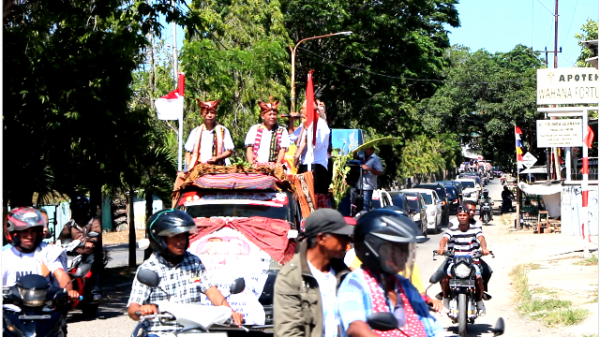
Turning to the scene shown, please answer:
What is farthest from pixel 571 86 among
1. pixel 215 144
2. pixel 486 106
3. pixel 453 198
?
pixel 486 106

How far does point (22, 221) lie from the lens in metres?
7.26

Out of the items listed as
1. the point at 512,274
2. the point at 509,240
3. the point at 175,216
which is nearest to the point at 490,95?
the point at 509,240

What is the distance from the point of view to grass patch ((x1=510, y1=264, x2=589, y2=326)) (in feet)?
40.8

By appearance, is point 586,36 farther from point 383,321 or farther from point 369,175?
point 383,321

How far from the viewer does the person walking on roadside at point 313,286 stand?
17.7ft

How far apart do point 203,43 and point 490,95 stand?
27.5 m

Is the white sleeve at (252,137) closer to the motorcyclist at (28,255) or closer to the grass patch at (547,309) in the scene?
the grass patch at (547,309)

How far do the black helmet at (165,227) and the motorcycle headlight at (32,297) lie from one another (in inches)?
48.4

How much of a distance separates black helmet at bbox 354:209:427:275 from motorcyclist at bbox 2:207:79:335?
369 centimetres

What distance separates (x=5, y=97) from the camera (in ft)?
45.2

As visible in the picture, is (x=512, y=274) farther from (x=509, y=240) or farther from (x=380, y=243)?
(x=380, y=243)

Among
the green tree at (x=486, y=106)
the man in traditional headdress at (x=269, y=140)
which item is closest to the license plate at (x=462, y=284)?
the man in traditional headdress at (x=269, y=140)

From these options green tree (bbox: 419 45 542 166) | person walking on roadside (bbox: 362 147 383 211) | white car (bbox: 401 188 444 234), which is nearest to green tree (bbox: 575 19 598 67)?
green tree (bbox: 419 45 542 166)

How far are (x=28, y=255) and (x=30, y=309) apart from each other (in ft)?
2.52
